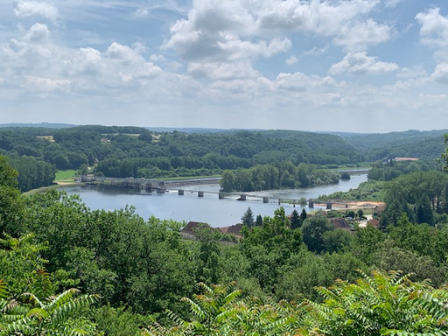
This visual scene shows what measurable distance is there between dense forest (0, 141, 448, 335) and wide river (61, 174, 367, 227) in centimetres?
4088

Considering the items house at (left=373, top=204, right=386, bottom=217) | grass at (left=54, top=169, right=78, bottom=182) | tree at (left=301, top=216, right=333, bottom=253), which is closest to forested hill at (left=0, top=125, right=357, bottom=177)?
grass at (left=54, top=169, right=78, bottom=182)

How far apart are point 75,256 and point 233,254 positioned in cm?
945

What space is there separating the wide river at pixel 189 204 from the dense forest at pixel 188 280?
4088cm

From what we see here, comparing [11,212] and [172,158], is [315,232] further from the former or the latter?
[172,158]

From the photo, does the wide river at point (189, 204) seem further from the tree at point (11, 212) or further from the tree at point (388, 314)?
the tree at point (388, 314)

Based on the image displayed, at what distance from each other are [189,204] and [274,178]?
40.6 meters

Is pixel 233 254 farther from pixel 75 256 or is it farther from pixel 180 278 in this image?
pixel 75 256

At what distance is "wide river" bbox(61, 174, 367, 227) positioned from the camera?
68.6 meters

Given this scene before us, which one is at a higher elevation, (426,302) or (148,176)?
(426,302)

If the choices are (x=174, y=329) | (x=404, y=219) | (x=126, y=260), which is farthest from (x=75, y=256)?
(x=404, y=219)

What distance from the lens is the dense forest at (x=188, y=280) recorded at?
16.3 feet

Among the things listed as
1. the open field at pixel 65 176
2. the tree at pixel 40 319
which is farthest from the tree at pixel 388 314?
the open field at pixel 65 176

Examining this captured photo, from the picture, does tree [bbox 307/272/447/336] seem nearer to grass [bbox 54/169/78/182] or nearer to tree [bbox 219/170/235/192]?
tree [bbox 219/170/235/192]

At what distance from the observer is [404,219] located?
2877cm
